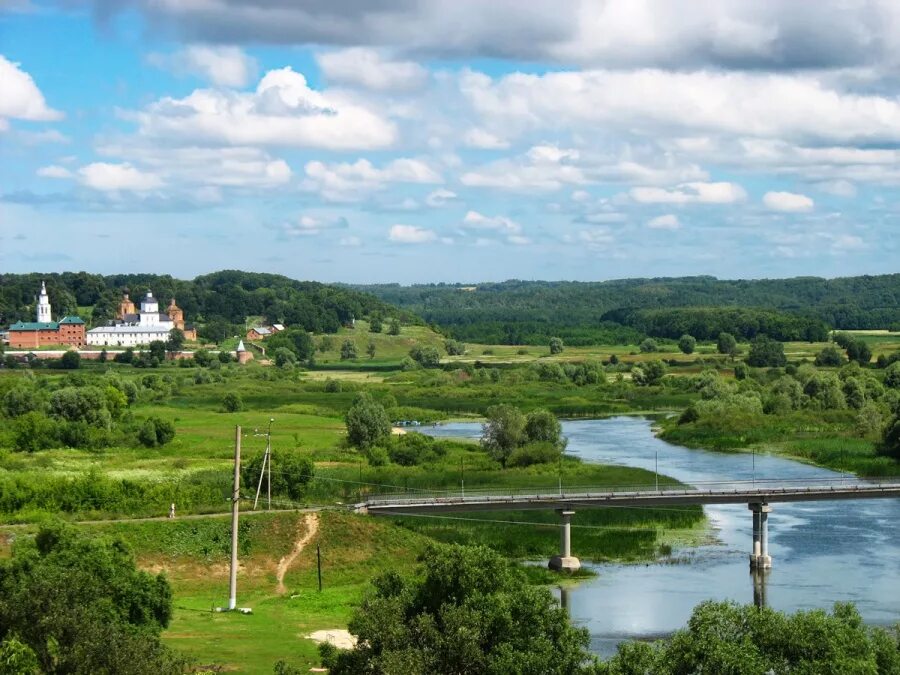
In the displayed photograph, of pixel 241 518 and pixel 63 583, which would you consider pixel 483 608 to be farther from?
pixel 241 518

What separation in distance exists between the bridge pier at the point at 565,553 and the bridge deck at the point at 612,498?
802 millimetres

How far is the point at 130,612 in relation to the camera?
4875 cm

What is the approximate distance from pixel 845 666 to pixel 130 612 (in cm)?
2583

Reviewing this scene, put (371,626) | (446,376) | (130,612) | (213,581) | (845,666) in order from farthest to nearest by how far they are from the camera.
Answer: (446,376) < (213,581) < (130,612) < (371,626) < (845,666)

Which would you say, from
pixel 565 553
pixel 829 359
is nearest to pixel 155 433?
pixel 565 553

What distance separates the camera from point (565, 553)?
7206 centimetres

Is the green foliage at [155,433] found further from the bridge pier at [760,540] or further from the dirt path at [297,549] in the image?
the bridge pier at [760,540]

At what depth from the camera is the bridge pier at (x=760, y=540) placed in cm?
7139

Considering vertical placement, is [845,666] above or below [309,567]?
above

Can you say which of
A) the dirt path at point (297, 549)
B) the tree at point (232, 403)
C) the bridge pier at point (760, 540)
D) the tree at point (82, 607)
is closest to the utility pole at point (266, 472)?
the dirt path at point (297, 549)

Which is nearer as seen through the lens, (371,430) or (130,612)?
(130,612)

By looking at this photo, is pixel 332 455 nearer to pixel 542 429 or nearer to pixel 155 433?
pixel 155 433

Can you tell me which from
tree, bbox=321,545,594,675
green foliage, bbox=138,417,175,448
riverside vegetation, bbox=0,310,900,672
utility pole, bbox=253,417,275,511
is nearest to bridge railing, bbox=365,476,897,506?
riverside vegetation, bbox=0,310,900,672

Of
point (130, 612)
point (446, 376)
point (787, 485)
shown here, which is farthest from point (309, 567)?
point (446, 376)
